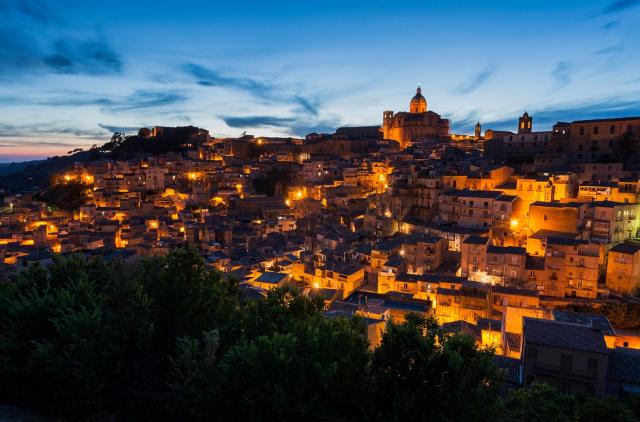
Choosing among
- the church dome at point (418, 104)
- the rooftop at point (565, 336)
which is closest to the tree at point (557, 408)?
the rooftop at point (565, 336)

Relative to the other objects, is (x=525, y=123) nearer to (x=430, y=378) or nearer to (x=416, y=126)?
(x=416, y=126)

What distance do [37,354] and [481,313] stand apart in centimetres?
2016

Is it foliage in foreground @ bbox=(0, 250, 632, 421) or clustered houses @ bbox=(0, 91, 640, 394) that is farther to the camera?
clustered houses @ bbox=(0, 91, 640, 394)

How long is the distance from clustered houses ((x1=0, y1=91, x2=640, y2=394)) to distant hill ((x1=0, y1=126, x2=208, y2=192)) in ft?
39.9

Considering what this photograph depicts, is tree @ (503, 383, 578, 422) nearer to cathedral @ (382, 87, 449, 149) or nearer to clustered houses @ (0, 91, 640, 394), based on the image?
clustered houses @ (0, 91, 640, 394)

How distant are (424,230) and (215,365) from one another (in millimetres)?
28106

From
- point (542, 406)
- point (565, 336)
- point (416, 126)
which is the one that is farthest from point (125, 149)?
point (542, 406)

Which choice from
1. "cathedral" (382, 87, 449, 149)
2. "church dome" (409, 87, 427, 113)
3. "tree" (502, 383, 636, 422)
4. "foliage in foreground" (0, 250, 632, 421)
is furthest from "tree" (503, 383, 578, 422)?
"church dome" (409, 87, 427, 113)

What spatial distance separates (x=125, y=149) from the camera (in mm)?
77125

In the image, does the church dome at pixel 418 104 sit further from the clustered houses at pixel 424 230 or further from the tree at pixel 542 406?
the tree at pixel 542 406

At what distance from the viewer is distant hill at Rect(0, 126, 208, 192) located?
245ft

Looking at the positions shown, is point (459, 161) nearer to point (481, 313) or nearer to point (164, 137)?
point (481, 313)

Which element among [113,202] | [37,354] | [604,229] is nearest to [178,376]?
[37,354]

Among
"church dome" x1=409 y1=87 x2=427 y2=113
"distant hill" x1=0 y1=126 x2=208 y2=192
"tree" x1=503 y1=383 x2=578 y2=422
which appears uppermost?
"church dome" x1=409 y1=87 x2=427 y2=113
